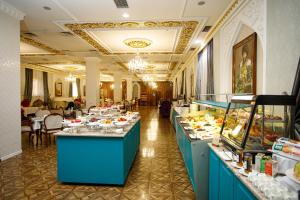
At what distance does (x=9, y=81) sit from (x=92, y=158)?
3055 millimetres

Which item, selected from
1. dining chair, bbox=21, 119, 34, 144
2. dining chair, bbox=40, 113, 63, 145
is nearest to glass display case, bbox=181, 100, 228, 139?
dining chair, bbox=40, 113, 63, 145

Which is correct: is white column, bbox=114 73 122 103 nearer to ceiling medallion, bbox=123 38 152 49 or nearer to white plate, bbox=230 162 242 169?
ceiling medallion, bbox=123 38 152 49

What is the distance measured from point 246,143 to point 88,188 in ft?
8.55

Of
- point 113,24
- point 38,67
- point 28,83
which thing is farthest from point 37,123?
point 38,67

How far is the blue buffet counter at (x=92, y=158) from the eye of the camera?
3.32 metres

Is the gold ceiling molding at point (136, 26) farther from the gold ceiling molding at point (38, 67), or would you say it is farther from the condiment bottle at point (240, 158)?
the gold ceiling molding at point (38, 67)

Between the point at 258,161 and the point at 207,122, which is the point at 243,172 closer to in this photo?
the point at 258,161

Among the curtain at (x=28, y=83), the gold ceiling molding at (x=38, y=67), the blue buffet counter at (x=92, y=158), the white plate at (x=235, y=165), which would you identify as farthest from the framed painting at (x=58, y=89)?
the white plate at (x=235, y=165)

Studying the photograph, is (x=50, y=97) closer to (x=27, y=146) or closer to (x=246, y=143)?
(x=27, y=146)

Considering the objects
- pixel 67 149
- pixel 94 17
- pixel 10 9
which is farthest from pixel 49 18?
pixel 67 149

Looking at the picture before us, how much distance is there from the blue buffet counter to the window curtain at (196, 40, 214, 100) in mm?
3551

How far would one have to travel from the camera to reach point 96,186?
11.1ft

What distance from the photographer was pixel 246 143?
198cm

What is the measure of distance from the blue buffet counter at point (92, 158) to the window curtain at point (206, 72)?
3.55 meters
